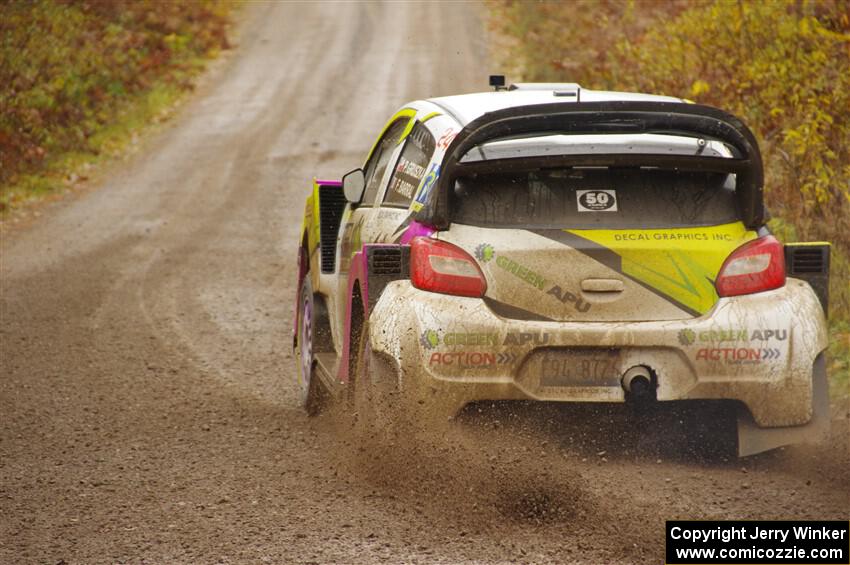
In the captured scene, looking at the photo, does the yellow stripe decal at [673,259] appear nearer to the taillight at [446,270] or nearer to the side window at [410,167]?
the taillight at [446,270]

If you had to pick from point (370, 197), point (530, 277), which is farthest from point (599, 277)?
point (370, 197)

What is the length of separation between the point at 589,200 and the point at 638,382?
83 centimetres

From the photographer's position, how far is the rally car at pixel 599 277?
5121 mm

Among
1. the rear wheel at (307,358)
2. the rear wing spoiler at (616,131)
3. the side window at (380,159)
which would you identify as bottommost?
the rear wheel at (307,358)

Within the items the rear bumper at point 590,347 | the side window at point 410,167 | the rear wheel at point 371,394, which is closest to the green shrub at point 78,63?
the side window at point 410,167

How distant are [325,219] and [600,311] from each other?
2672 mm

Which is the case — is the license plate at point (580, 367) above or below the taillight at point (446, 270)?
below

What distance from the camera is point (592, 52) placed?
21.5 metres

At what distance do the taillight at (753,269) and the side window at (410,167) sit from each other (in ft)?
4.88

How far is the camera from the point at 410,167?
19.8 feet

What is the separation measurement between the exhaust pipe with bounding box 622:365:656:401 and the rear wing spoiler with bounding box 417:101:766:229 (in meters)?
0.84

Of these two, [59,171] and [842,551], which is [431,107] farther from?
[59,171]

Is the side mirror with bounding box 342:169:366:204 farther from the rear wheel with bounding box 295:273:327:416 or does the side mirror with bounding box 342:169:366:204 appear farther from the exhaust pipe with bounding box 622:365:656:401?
the exhaust pipe with bounding box 622:365:656:401

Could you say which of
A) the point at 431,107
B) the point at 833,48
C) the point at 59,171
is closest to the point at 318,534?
the point at 431,107
